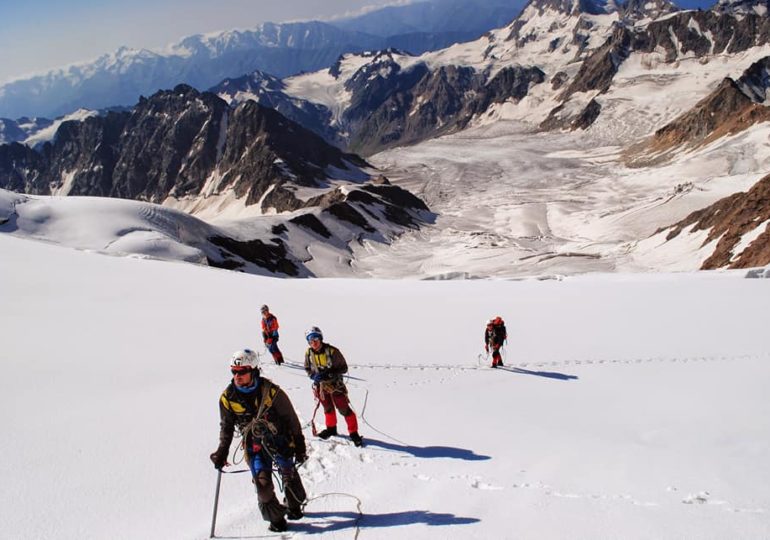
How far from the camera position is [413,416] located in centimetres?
1020

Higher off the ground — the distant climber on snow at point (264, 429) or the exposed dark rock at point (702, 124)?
the exposed dark rock at point (702, 124)

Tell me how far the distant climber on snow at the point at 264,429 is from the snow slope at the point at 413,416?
20.4 inches

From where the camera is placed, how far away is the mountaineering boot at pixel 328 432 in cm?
915

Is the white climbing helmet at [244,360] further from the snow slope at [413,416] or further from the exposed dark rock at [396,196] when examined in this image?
the exposed dark rock at [396,196]

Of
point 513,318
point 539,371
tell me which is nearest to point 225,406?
point 539,371

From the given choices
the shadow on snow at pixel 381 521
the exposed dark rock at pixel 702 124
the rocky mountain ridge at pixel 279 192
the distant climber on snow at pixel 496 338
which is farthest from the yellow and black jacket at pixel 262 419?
the exposed dark rock at pixel 702 124

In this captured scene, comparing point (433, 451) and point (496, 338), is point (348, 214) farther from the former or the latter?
point (433, 451)

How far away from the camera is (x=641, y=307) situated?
20.5 metres

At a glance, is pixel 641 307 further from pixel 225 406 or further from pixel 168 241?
pixel 168 241

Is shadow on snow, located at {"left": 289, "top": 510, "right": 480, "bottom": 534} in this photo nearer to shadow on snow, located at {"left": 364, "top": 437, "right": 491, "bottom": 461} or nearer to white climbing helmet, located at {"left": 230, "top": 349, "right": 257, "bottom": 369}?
shadow on snow, located at {"left": 364, "top": 437, "right": 491, "bottom": 461}

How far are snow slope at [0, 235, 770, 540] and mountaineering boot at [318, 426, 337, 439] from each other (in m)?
0.35

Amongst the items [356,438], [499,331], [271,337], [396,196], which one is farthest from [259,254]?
[356,438]

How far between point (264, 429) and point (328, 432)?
2743 millimetres

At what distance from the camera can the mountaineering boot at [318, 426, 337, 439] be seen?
30.0 ft
